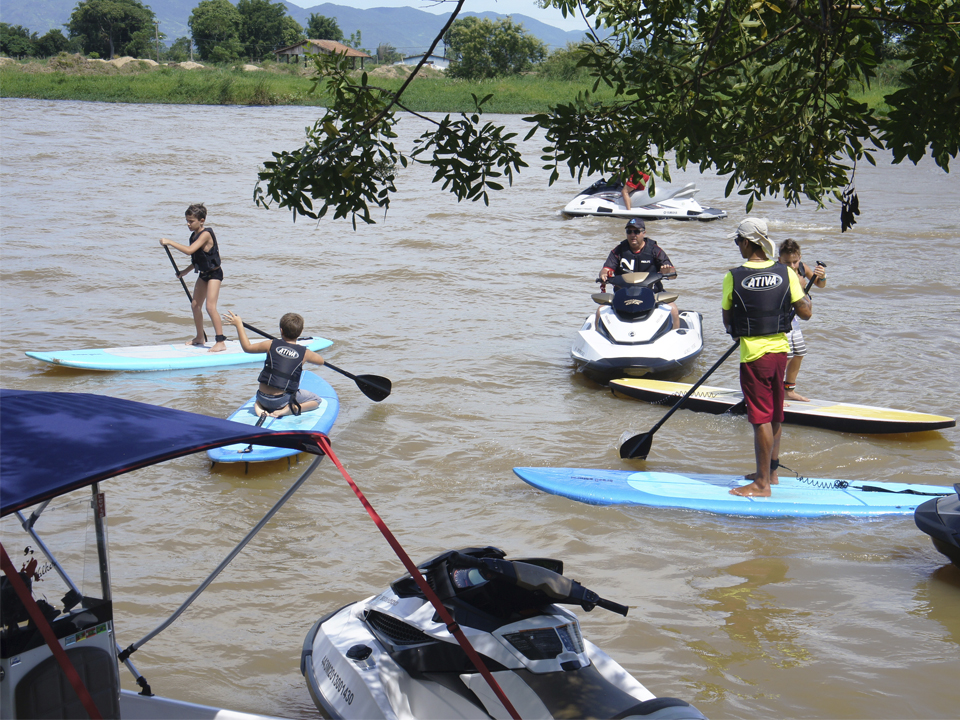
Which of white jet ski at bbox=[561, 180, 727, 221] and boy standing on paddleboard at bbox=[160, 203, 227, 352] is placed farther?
white jet ski at bbox=[561, 180, 727, 221]

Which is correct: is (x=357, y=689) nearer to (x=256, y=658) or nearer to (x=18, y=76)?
(x=256, y=658)

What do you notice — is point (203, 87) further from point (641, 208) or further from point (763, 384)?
point (763, 384)

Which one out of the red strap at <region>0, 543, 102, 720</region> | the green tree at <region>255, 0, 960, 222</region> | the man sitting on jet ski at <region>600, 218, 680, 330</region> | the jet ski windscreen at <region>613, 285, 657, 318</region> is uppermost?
the green tree at <region>255, 0, 960, 222</region>

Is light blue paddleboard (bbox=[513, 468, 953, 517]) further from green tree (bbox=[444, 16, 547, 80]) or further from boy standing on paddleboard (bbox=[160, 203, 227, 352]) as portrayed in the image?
green tree (bbox=[444, 16, 547, 80])

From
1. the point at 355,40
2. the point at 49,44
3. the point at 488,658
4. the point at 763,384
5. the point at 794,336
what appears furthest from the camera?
→ the point at 355,40

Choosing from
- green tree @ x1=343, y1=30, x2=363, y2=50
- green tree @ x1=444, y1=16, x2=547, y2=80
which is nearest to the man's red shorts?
green tree @ x1=444, y1=16, x2=547, y2=80

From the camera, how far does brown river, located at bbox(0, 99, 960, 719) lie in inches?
166

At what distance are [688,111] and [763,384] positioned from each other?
2682 millimetres

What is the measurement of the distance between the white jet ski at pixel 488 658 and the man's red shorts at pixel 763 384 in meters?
2.75

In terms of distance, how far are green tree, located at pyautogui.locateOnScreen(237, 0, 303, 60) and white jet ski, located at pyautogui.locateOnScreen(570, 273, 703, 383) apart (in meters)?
71.8

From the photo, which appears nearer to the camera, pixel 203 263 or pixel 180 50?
pixel 203 263

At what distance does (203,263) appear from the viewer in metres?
8.97

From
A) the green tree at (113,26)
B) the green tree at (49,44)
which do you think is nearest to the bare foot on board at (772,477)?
the green tree at (49,44)

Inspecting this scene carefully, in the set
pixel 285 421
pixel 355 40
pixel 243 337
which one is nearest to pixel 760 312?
pixel 285 421
